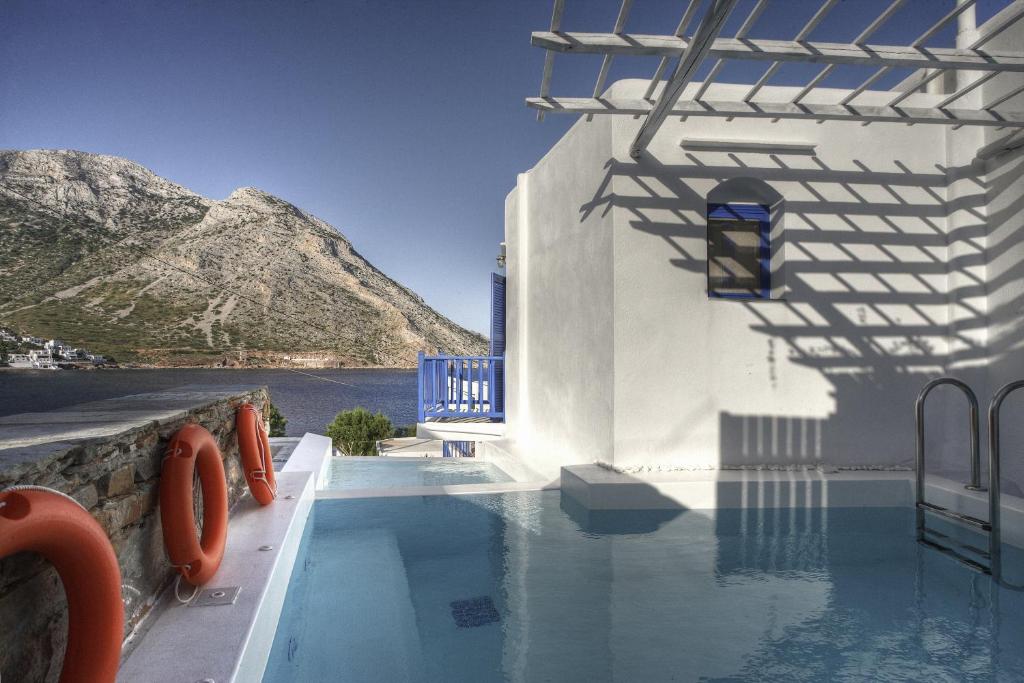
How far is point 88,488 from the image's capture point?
1.54 meters

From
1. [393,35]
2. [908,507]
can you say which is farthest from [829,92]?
[393,35]

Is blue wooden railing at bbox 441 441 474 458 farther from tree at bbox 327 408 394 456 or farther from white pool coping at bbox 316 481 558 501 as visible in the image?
white pool coping at bbox 316 481 558 501

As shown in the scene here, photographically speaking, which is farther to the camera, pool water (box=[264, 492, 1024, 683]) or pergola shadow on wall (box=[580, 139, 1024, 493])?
pergola shadow on wall (box=[580, 139, 1024, 493])

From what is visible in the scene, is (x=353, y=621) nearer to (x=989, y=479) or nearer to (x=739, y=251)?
(x=989, y=479)

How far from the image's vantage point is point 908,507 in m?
4.36

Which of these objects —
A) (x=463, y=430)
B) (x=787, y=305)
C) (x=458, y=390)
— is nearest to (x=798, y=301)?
(x=787, y=305)

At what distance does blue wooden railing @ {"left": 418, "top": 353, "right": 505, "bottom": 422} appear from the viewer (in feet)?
29.7

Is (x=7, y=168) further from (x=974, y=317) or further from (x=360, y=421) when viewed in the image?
(x=974, y=317)

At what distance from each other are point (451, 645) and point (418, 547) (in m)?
1.21

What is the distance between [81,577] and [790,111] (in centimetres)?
463

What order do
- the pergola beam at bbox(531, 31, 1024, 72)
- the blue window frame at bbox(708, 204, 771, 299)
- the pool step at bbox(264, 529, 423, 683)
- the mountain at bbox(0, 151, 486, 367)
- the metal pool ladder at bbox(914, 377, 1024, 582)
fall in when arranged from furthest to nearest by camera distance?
1. the mountain at bbox(0, 151, 486, 367)
2. the blue window frame at bbox(708, 204, 771, 299)
3. the pergola beam at bbox(531, 31, 1024, 72)
4. the metal pool ladder at bbox(914, 377, 1024, 582)
5. the pool step at bbox(264, 529, 423, 683)

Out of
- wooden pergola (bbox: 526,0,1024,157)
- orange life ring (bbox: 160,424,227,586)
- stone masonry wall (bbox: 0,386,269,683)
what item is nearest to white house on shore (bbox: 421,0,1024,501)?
wooden pergola (bbox: 526,0,1024,157)

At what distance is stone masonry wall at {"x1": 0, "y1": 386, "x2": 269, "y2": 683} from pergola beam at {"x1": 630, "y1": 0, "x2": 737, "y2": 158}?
3.11 metres

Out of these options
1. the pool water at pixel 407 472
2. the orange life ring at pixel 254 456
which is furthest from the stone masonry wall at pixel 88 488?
the pool water at pixel 407 472
